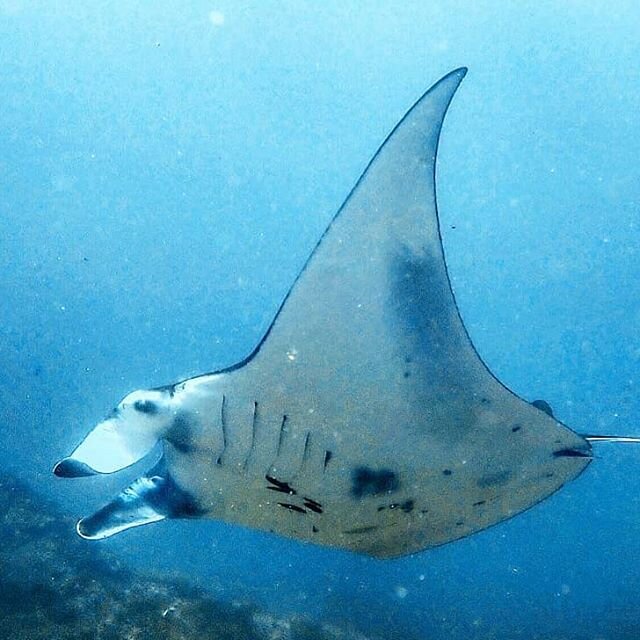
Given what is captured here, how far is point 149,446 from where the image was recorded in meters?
2.22

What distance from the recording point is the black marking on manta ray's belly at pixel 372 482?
2436mm

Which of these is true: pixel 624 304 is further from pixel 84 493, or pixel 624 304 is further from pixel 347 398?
pixel 347 398

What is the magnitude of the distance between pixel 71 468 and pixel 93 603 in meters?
5.52

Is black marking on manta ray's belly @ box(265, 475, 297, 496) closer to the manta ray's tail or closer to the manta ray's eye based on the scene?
the manta ray's eye

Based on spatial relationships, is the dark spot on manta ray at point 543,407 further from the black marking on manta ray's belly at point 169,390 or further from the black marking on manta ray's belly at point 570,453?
the black marking on manta ray's belly at point 169,390

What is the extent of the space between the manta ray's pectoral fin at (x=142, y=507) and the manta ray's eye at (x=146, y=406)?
388mm

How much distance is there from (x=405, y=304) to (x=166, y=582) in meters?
7.36

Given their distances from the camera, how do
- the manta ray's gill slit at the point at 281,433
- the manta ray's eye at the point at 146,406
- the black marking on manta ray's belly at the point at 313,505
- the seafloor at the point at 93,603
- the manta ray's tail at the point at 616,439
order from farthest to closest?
the seafloor at the point at 93,603 → the black marking on manta ray's belly at the point at 313,505 → the manta ray's gill slit at the point at 281,433 → the manta ray's eye at the point at 146,406 → the manta ray's tail at the point at 616,439

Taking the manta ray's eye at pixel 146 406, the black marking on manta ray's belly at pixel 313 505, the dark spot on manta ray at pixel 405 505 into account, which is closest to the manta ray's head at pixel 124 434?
the manta ray's eye at pixel 146 406

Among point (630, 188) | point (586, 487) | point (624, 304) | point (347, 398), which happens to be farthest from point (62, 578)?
point (586, 487)

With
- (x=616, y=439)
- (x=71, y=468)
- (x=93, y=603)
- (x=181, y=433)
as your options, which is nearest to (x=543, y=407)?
(x=616, y=439)

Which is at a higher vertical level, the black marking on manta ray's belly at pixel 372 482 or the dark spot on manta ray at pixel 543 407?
the dark spot on manta ray at pixel 543 407

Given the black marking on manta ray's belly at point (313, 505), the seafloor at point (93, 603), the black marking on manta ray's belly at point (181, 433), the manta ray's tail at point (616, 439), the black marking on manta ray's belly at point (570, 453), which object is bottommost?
the seafloor at point (93, 603)

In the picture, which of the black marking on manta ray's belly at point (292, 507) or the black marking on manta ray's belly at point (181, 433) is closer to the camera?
the black marking on manta ray's belly at point (181, 433)
